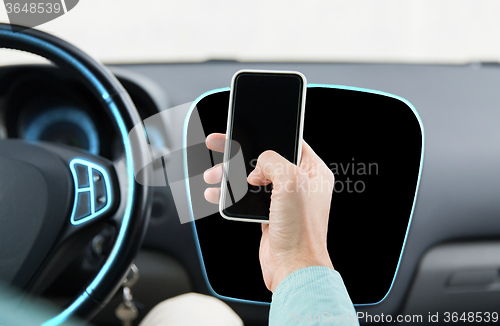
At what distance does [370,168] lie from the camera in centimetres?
83

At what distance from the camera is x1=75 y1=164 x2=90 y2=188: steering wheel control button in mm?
670

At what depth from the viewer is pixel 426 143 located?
2.78ft

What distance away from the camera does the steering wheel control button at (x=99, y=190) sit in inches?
26.8

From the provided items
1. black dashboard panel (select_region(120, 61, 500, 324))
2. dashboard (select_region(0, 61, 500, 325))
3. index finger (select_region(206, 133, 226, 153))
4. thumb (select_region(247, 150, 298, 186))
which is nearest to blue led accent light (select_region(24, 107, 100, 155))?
dashboard (select_region(0, 61, 500, 325))

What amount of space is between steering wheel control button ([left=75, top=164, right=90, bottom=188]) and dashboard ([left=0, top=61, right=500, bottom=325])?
6.9 inches

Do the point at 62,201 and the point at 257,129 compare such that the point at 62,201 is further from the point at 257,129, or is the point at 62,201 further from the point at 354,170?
the point at 354,170

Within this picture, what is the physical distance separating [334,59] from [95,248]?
683 mm

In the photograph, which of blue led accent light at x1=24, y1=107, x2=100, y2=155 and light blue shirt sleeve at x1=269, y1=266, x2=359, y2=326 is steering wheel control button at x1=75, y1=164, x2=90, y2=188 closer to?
blue led accent light at x1=24, y1=107, x2=100, y2=155

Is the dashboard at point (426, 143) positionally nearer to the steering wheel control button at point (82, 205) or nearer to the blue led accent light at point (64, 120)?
the blue led accent light at point (64, 120)

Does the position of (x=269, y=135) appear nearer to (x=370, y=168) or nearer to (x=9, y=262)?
(x=370, y=168)

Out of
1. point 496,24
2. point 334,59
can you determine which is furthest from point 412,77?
point 496,24

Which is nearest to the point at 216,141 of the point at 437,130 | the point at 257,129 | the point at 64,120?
the point at 257,129

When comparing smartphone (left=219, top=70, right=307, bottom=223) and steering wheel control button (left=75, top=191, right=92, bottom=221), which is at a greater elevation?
smartphone (left=219, top=70, right=307, bottom=223)

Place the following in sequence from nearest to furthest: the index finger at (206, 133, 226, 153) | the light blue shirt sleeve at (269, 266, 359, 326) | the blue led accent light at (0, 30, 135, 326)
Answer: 1. the light blue shirt sleeve at (269, 266, 359, 326)
2. the blue led accent light at (0, 30, 135, 326)
3. the index finger at (206, 133, 226, 153)
